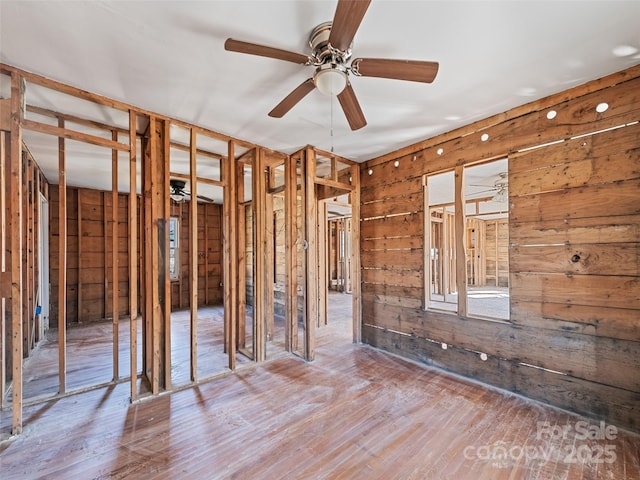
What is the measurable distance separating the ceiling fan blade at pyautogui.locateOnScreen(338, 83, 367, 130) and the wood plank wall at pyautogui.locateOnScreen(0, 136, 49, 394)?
258 cm

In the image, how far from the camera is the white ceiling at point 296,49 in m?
1.65

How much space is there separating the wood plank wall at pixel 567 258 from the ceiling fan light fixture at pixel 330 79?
6.40 ft

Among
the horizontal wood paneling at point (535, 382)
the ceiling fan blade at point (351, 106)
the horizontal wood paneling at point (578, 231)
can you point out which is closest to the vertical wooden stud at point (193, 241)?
the ceiling fan blade at point (351, 106)

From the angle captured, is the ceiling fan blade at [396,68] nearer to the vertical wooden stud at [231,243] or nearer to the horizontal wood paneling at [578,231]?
the horizontal wood paneling at [578,231]

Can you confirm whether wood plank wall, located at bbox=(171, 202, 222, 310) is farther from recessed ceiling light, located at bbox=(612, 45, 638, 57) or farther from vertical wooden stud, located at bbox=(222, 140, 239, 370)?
recessed ceiling light, located at bbox=(612, 45, 638, 57)

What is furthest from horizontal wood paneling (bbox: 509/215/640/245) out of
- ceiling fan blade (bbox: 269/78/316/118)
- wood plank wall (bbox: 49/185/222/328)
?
wood plank wall (bbox: 49/185/222/328)

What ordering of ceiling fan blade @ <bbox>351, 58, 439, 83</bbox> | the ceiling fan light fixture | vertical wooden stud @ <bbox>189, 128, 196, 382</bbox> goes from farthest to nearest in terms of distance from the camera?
vertical wooden stud @ <bbox>189, 128, 196, 382</bbox> < the ceiling fan light fixture < ceiling fan blade @ <bbox>351, 58, 439, 83</bbox>

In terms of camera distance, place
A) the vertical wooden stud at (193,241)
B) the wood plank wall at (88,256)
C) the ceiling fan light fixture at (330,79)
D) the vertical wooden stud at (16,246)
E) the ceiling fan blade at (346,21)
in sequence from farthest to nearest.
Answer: the wood plank wall at (88,256) < the vertical wooden stud at (193,241) < the vertical wooden stud at (16,246) < the ceiling fan light fixture at (330,79) < the ceiling fan blade at (346,21)

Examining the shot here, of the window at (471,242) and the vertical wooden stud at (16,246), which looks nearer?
the vertical wooden stud at (16,246)

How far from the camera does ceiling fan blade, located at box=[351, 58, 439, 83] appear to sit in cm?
169

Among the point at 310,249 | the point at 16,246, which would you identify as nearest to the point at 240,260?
the point at 310,249

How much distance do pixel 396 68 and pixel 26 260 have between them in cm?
464

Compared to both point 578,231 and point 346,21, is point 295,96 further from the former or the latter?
point 578,231

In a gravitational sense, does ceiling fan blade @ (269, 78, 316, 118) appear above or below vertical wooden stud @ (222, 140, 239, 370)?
above
